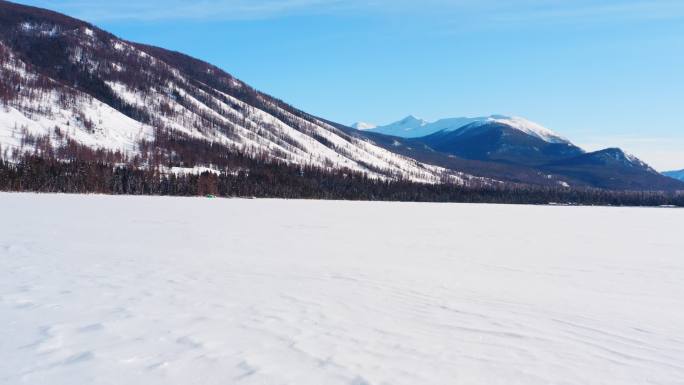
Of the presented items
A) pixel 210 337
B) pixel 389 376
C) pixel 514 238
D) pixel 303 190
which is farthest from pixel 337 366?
pixel 303 190

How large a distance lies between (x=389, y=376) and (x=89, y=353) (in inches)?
178

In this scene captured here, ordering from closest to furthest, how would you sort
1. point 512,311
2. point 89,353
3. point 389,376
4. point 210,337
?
point 389,376, point 89,353, point 210,337, point 512,311

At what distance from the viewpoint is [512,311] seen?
11.3 metres

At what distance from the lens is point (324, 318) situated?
1016 centimetres

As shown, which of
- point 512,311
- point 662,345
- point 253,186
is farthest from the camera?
point 253,186

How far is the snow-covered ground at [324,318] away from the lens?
23.5ft

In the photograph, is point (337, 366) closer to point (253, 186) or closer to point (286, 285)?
point (286, 285)

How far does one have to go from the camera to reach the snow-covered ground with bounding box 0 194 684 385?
23.5 feet

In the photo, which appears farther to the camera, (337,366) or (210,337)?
(210,337)

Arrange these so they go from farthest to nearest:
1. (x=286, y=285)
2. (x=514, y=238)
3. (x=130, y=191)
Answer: (x=130, y=191) < (x=514, y=238) < (x=286, y=285)

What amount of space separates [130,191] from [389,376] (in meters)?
118

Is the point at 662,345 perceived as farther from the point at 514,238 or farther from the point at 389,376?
the point at 514,238

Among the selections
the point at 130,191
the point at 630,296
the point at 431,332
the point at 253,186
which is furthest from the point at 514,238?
the point at 253,186

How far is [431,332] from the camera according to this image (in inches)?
366
